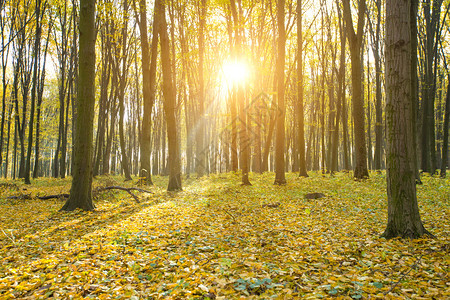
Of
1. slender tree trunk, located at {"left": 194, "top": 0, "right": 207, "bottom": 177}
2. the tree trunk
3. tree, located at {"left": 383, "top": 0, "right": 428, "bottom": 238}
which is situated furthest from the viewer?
slender tree trunk, located at {"left": 194, "top": 0, "right": 207, "bottom": 177}

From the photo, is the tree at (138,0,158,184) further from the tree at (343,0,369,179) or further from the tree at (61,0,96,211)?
the tree at (343,0,369,179)

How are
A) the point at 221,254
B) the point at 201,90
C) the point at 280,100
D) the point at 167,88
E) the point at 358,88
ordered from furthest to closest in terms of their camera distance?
the point at 201,90, the point at 280,100, the point at 358,88, the point at 167,88, the point at 221,254

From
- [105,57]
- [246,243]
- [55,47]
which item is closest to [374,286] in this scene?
[246,243]

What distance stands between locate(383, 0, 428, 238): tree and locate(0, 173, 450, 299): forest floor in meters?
0.41

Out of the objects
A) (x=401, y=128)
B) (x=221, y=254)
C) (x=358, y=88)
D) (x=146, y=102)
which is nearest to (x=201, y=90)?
(x=146, y=102)

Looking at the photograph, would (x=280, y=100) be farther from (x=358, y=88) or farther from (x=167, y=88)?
(x=167, y=88)

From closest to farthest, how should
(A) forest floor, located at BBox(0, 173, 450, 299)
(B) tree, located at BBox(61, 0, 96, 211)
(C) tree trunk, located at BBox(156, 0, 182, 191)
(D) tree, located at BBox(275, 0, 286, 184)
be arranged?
1. (A) forest floor, located at BBox(0, 173, 450, 299)
2. (B) tree, located at BBox(61, 0, 96, 211)
3. (C) tree trunk, located at BBox(156, 0, 182, 191)
4. (D) tree, located at BBox(275, 0, 286, 184)

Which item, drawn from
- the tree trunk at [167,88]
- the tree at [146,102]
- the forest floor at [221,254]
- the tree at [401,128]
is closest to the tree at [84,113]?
the forest floor at [221,254]

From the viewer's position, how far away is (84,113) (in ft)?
22.2

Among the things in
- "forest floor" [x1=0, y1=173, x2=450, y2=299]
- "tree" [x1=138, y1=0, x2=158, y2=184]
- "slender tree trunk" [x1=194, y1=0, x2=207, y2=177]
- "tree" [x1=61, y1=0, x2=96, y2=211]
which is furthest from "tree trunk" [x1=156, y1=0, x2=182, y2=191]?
"slender tree trunk" [x1=194, y1=0, x2=207, y2=177]

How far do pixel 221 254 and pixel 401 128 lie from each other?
3.59 m

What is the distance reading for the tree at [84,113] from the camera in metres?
6.71

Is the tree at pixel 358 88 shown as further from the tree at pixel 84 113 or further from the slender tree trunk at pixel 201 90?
the tree at pixel 84 113

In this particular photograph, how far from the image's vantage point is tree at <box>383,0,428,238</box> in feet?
13.5
